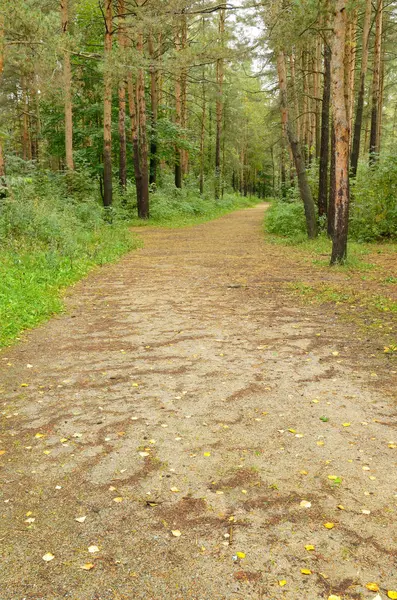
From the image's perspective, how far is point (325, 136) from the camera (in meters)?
14.5

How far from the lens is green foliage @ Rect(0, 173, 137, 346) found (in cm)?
709

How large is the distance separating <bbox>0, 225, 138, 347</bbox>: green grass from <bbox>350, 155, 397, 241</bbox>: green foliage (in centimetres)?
795

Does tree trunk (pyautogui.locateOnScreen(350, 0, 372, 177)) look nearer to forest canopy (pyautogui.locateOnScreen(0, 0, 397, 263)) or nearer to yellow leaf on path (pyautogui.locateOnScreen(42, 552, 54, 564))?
forest canopy (pyautogui.locateOnScreen(0, 0, 397, 263))

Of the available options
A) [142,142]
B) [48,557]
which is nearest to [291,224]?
[142,142]

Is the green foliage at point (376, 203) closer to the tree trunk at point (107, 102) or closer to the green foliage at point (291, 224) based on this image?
the green foliage at point (291, 224)

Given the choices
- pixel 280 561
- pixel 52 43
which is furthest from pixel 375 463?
pixel 52 43

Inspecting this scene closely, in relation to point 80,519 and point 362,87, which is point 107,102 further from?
point 80,519

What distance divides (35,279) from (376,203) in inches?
432

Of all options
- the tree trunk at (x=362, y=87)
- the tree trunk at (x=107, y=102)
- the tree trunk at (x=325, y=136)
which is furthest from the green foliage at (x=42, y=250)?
the tree trunk at (x=362, y=87)

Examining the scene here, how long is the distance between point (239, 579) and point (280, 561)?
0.25 metres

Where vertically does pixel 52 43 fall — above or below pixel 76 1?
below

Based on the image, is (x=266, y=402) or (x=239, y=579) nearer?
(x=239, y=579)

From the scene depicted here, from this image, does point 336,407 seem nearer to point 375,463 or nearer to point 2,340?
point 375,463

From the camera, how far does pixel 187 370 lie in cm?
503
